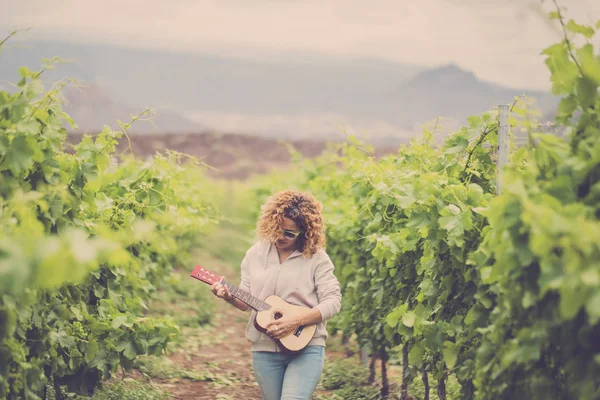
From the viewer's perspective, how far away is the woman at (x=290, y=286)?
387 cm

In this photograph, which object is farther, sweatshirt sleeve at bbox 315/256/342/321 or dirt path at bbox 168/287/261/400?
dirt path at bbox 168/287/261/400

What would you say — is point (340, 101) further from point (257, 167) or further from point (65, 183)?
point (65, 183)

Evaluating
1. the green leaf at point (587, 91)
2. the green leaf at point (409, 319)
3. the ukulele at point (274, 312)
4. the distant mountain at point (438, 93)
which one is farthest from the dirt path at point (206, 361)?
the distant mountain at point (438, 93)

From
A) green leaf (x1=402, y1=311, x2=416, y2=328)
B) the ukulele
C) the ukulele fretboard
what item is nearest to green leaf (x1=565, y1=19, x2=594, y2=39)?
green leaf (x1=402, y1=311, x2=416, y2=328)

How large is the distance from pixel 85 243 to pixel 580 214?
1682 millimetres

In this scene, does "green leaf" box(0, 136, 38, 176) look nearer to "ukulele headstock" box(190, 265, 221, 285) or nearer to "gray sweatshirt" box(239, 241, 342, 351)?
"ukulele headstock" box(190, 265, 221, 285)

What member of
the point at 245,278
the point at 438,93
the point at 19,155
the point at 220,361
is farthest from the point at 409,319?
the point at 438,93

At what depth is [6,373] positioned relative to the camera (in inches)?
118

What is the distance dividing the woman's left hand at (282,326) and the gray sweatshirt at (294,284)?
5.0 inches

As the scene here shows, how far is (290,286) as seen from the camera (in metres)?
4.01

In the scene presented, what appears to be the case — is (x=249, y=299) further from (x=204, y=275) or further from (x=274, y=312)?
(x=204, y=275)

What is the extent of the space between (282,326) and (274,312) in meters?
0.15

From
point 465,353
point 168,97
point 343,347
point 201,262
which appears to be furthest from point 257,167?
point 465,353

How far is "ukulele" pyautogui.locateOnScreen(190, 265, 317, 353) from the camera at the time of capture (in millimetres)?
3855
